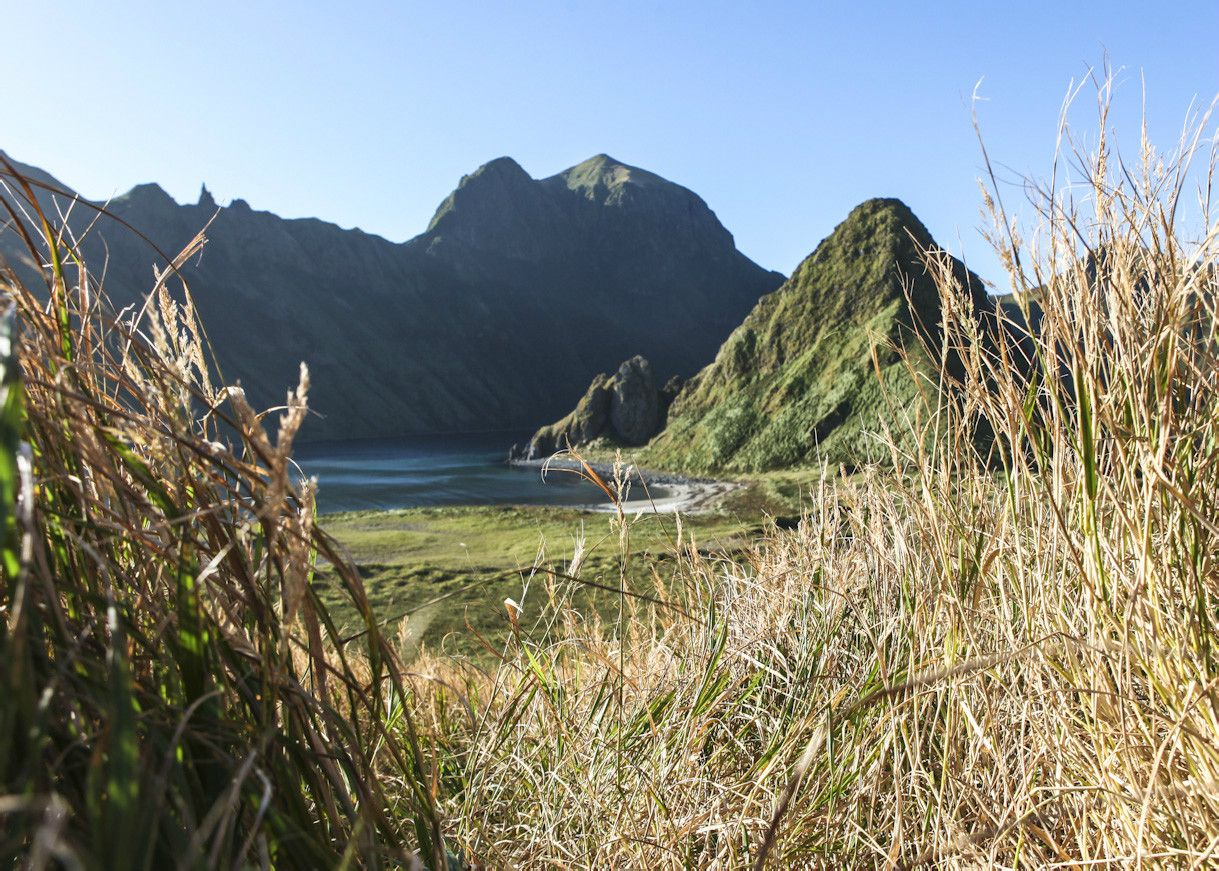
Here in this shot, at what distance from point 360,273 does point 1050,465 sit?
411 ft

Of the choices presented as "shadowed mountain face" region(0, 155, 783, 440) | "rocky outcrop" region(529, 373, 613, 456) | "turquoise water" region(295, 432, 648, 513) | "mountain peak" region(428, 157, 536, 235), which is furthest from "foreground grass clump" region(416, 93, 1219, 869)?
"mountain peak" region(428, 157, 536, 235)

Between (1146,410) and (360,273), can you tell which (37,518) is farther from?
(360,273)

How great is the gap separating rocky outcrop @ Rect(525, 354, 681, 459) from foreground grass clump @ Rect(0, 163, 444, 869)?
35.5 meters

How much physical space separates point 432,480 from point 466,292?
9358 centimetres

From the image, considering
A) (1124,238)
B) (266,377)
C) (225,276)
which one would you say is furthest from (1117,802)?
(225,276)

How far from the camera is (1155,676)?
142 centimetres

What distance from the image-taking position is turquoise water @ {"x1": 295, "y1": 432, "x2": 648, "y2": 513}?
100 ft

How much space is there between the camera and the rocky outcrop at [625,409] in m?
37.5

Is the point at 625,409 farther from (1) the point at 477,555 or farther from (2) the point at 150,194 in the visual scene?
(2) the point at 150,194

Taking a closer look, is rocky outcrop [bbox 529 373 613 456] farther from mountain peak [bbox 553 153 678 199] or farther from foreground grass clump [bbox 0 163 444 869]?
mountain peak [bbox 553 153 678 199]

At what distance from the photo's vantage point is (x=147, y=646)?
0.88m

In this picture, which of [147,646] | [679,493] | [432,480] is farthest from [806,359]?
[147,646]

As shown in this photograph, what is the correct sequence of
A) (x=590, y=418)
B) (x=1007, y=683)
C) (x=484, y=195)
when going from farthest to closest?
(x=484, y=195) → (x=590, y=418) → (x=1007, y=683)

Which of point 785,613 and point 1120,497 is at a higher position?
point 1120,497
